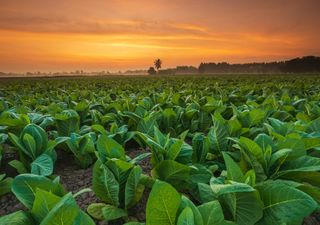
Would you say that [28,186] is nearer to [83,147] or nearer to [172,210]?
[172,210]

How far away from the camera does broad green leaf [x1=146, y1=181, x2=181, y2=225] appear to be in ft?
3.86

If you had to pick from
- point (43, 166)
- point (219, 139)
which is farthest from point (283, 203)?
point (43, 166)

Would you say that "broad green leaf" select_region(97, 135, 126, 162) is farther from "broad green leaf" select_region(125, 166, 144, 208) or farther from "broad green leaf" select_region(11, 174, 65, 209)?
"broad green leaf" select_region(11, 174, 65, 209)

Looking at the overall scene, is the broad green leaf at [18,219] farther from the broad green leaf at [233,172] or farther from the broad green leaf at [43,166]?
the broad green leaf at [233,172]

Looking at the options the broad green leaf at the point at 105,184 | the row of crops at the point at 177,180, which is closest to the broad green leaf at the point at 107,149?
the row of crops at the point at 177,180

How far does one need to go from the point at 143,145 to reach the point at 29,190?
1.69 m

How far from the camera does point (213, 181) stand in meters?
1.54

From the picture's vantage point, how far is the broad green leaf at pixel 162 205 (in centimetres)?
118

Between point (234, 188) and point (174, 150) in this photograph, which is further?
point (174, 150)

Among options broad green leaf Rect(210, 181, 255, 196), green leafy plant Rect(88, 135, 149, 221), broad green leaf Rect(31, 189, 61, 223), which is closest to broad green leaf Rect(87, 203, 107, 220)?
green leafy plant Rect(88, 135, 149, 221)

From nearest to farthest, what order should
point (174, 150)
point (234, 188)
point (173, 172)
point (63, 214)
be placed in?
point (63, 214)
point (234, 188)
point (173, 172)
point (174, 150)

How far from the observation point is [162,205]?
1.21 m

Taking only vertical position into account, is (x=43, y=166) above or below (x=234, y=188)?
below

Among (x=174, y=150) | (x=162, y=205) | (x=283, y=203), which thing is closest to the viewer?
(x=162, y=205)
